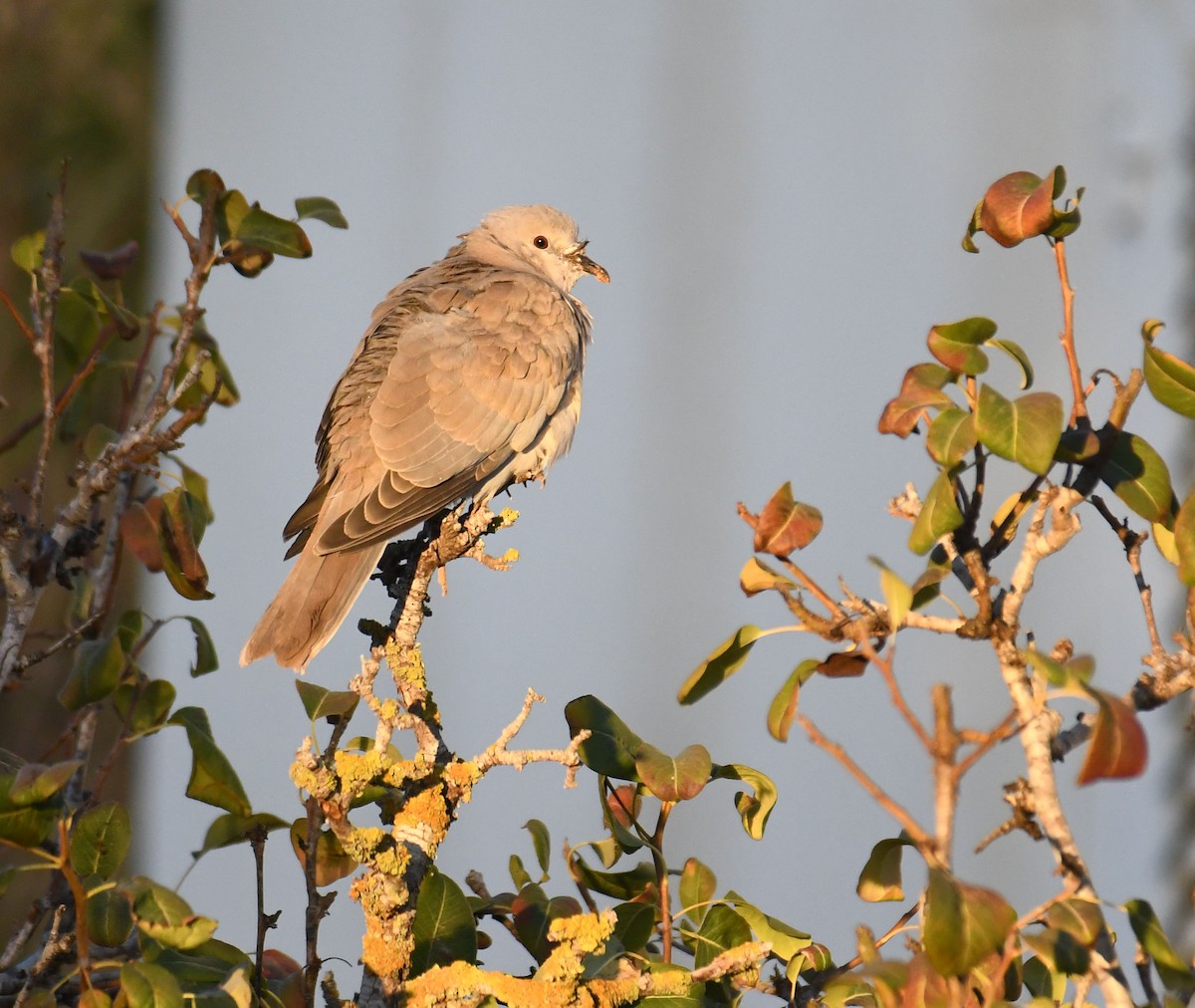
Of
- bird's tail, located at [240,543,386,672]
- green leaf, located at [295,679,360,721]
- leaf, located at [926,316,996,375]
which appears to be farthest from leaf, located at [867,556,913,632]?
bird's tail, located at [240,543,386,672]

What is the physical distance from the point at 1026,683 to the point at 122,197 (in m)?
2.09

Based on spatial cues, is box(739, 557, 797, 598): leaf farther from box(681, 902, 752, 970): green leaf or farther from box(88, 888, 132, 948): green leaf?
box(88, 888, 132, 948): green leaf

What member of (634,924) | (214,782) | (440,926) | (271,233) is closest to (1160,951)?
(634,924)

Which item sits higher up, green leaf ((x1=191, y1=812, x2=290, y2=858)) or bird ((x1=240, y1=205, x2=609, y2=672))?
bird ((x1=240, y1=205, x2=609, y2=672))

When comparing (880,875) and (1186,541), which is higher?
(1186,541)

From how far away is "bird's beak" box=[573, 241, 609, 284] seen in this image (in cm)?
262

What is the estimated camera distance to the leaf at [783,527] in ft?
3.14

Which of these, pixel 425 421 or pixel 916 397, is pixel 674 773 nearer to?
pixel 916 397

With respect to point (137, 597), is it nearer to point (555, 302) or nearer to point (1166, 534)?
point (555, 302)

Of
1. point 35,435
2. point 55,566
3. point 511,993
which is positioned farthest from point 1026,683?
point 35,435

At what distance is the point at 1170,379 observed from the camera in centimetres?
97

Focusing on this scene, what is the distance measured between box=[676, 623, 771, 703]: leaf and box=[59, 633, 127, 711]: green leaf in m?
0.60

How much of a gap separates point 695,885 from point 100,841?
523mm

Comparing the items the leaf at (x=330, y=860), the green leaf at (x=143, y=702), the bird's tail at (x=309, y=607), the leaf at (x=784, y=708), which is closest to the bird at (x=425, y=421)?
the bird's tail at (x=309, y=607)
